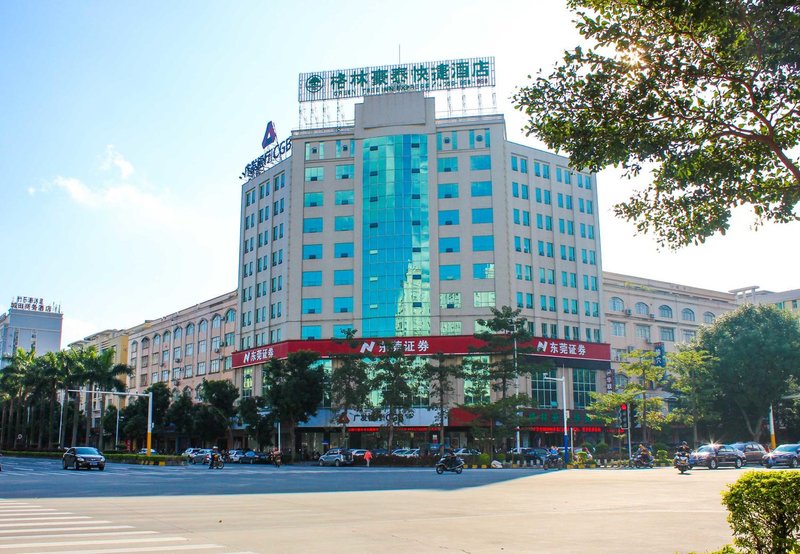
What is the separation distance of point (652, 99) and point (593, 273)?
6473cm

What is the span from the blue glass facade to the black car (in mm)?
30076

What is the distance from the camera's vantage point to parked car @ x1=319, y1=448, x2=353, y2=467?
2167 inches

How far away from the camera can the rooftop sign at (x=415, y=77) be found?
227 ft

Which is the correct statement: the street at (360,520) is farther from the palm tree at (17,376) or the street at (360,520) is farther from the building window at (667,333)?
the palm tree at (17,376)

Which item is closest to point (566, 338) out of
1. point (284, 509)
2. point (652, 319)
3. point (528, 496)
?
point (652, 319)

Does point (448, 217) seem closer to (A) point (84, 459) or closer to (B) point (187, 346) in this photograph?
(A) point (84, 459)

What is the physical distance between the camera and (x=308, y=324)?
6994 cm

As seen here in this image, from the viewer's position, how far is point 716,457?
133 feet

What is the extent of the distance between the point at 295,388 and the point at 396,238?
57.9 ft

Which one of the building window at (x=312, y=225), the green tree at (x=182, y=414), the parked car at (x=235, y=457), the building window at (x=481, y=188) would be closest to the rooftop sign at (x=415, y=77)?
the building window at (x=481, y=188)

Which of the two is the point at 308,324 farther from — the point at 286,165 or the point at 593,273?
the point at 593,273

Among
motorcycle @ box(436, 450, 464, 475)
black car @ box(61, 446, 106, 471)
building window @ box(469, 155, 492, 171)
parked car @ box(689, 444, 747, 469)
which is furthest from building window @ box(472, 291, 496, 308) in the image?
black car @ box(61, 446, 106, 471)

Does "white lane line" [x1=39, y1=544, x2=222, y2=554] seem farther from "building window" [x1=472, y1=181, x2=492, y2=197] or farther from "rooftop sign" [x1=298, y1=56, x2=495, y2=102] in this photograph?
"rooftop sign" [x1=298, y1=56, x2=495, y2=102]

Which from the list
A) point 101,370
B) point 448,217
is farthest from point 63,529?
point 101,370
